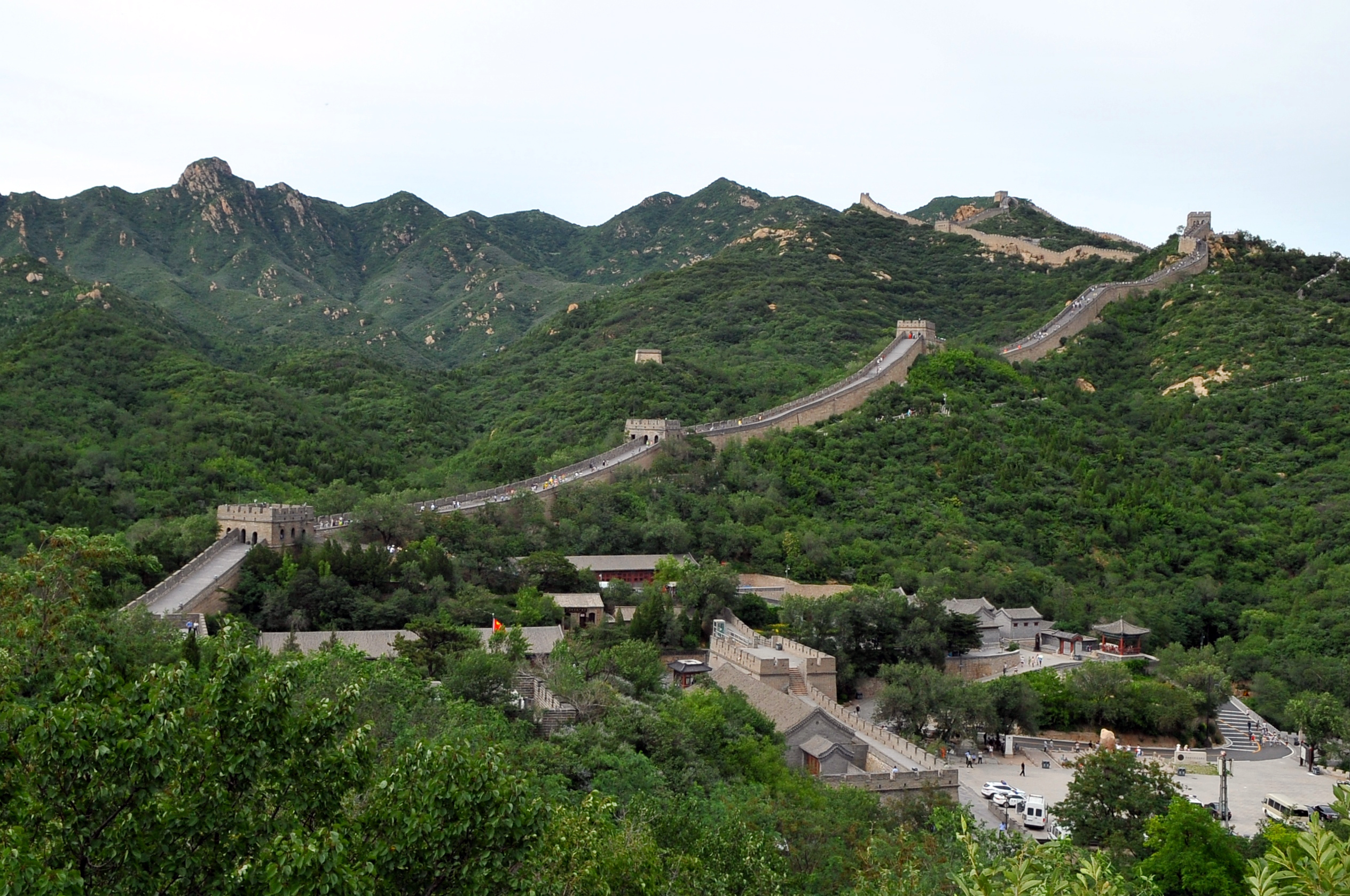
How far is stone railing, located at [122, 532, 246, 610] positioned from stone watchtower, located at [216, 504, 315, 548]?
31 cm

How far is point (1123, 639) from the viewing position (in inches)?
1699

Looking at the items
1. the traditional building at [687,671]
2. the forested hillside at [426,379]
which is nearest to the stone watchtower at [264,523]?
the forested hillside at [426,379]

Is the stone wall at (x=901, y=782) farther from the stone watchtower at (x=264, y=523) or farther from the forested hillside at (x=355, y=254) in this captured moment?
the forested hillside at (x=355, y=254)

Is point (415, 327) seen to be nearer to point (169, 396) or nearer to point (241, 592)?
point (169, 396)

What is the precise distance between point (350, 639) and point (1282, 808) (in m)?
22.3

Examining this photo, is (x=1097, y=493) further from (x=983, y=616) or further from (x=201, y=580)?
(x=201, y=580)

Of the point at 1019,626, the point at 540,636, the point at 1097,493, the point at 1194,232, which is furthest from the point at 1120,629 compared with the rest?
the point at 1194,232

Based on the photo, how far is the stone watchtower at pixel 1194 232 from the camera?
277 feet

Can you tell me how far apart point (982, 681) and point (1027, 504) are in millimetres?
19868

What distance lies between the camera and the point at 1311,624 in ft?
145

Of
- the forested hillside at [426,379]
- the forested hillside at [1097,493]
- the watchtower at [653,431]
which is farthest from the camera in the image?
the watchtower at [653,431]

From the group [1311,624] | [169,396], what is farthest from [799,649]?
[169,396]

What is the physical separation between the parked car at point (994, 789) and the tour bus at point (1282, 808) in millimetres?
5377

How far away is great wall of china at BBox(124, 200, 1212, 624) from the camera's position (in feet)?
113
